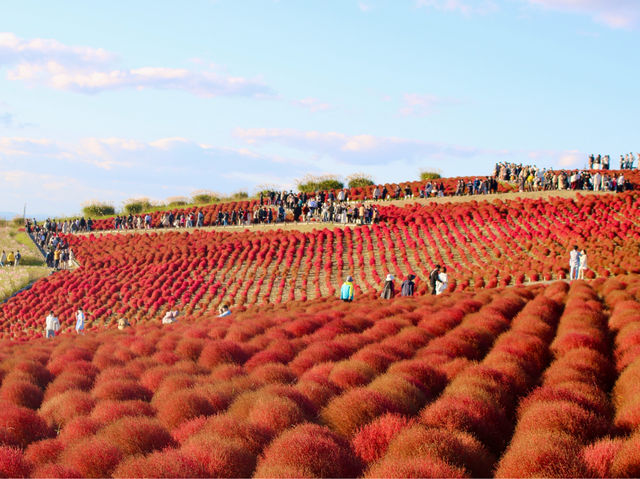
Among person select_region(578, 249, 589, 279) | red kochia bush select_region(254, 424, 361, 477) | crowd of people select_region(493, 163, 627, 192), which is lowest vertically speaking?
red kochia bush select_region(254, 424, 361, 477)

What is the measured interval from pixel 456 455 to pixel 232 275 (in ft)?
81.9

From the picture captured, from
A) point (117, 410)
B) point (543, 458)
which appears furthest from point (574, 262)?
point (117, 410)

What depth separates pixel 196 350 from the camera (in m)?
11.0

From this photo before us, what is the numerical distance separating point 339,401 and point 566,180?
1446 inches

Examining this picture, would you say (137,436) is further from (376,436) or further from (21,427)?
(376,436)

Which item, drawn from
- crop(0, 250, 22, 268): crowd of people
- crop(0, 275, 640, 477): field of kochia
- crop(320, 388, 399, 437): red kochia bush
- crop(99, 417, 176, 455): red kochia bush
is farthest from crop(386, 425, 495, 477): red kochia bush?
crop(0, 250, 22, 268): crowd of people

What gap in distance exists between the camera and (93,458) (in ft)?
18.5

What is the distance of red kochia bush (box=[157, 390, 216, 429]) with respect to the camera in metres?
6.95

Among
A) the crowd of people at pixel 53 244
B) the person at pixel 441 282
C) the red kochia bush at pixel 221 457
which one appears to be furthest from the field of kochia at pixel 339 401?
the crowd of people at pixel 53 244

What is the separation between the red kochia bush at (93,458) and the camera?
5.56 m

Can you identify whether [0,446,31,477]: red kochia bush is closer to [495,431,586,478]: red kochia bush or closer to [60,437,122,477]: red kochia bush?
[60,437,122,477]: red kochia bush

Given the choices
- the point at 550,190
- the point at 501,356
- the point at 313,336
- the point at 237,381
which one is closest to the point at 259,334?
the point at 313,336

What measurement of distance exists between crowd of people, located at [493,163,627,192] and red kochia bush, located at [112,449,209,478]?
36895 millimetres

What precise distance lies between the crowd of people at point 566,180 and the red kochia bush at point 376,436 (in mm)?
35367
